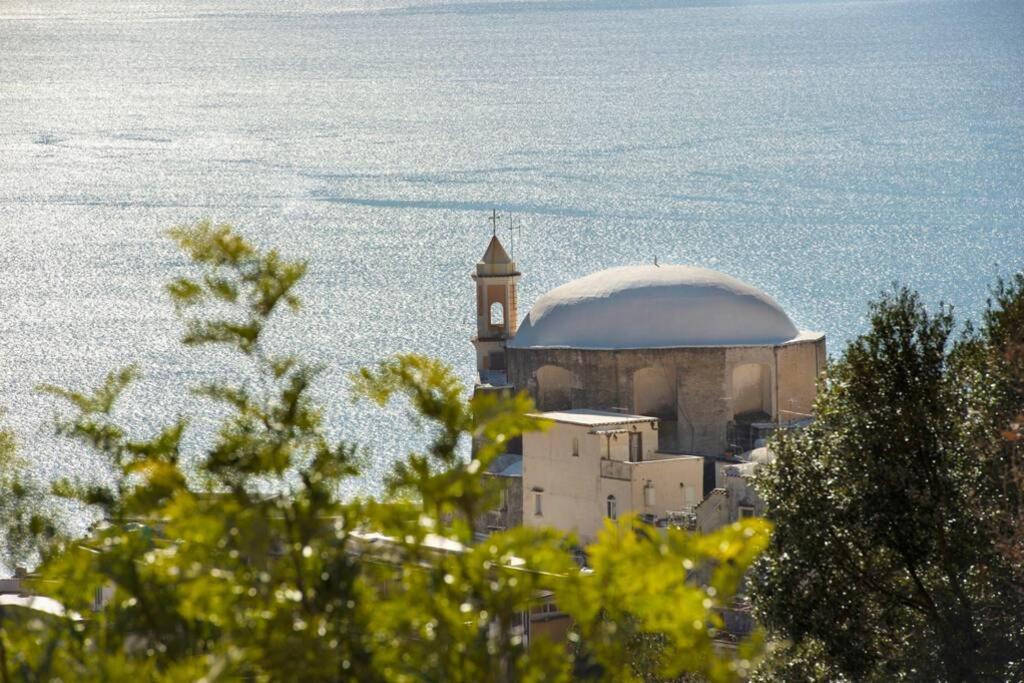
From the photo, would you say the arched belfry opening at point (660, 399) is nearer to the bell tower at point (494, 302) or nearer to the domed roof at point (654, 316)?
the domed roof at point (654, 316)

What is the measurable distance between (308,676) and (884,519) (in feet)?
35.9

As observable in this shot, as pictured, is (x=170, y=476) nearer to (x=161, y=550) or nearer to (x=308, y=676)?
(x=161, y=550)

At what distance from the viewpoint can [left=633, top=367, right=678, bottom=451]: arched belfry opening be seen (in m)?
31.4

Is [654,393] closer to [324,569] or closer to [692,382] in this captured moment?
[692,382]

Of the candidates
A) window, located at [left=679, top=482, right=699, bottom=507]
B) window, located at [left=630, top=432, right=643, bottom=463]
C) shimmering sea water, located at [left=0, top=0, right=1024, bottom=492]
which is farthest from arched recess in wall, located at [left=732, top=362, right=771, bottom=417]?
shimmering sea water, located at [left=0, top=0, right=1024, bottom=492]

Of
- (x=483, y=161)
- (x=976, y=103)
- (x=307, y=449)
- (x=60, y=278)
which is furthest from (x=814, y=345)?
(x=976, y=103)

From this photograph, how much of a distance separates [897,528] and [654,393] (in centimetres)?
A: 1537

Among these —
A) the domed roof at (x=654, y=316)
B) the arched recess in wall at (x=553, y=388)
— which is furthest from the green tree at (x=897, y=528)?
the arched recess in wall at (x=553, y=388)

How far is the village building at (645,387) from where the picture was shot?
96.9ft

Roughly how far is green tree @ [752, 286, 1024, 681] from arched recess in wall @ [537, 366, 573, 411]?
14.6 metres

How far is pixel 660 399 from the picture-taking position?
3177 centimetres

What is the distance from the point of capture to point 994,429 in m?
16.7

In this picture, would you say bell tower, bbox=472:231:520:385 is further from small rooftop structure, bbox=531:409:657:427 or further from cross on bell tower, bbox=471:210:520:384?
small rooftop structure, bbox=531:409:657:427

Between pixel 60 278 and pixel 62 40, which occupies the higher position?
pixel 62 40
